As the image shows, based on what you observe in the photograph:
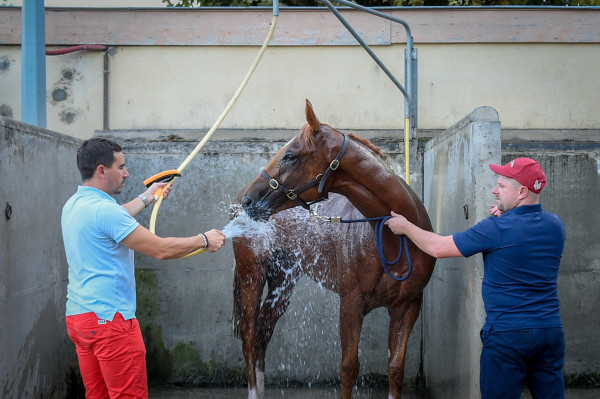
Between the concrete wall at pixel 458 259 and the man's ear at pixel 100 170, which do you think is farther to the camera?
the concrete wall at pixel 458 259

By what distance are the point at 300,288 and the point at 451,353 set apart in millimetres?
1724

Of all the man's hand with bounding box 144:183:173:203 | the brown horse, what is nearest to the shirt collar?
the man's hand with bounding box 144:183:173:203

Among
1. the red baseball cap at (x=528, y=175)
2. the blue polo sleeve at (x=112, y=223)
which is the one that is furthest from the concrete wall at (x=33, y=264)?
the red baseball cap at (x=528, y=175)

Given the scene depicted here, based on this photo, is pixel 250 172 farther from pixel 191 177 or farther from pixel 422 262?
pixel 422 262

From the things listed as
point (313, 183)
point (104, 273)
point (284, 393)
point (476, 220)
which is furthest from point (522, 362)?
point (284, 393)

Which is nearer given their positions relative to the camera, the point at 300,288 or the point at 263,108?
the point at 300,288

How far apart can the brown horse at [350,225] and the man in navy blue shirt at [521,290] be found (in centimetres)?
79

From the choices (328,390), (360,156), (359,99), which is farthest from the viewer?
(359,99)

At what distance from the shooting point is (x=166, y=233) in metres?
5.81

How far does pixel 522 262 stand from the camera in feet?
9.52

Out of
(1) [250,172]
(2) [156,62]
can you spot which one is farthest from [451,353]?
(2) [156,62]

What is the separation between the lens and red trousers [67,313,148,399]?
9.38ft

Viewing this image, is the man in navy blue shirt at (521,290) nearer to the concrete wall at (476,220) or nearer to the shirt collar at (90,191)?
the concrete wall at (476,220)

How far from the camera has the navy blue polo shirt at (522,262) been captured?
9.50 feet
